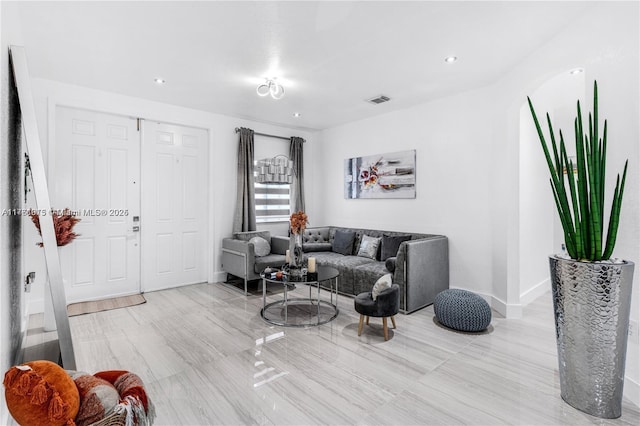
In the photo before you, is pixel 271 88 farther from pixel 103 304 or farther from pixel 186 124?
pixel 103 304

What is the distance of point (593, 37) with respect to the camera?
240cm

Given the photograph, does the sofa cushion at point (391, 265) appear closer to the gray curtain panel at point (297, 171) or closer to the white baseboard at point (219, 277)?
the gray curtain panel at point (297, 171)

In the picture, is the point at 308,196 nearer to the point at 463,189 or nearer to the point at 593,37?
the point at 463,189

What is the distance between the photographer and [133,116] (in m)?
4.37

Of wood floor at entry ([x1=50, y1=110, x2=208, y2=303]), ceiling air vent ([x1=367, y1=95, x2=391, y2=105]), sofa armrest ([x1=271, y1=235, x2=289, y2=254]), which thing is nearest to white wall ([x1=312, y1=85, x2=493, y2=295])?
ceiling air vent ([x1=367, y1=95, x2=391, y2=105])

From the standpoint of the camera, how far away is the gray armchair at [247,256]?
448 cm

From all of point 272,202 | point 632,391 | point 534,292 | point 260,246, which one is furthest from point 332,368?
point 272,202

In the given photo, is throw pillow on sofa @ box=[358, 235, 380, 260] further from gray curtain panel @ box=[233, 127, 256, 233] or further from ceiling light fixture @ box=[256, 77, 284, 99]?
ceiling light fixture @ box=[256, 77, 284, 99]

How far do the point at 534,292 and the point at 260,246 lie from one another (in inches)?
151

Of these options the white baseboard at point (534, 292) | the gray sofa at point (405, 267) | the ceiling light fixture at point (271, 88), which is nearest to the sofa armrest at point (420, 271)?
the gray sofa at point (405, 267)

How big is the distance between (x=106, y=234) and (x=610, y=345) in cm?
519

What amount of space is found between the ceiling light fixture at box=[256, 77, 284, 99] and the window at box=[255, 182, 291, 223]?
2.08 metres

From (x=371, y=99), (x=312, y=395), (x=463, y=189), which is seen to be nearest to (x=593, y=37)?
(x=463, y=189)

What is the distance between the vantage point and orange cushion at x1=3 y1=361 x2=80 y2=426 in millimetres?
1020
